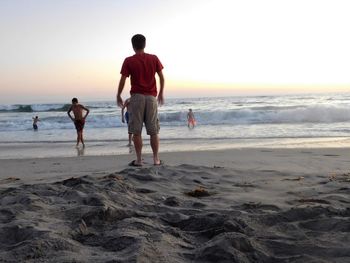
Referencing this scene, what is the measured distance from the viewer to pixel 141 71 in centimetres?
574

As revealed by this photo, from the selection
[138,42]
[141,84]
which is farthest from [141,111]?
[138,42]

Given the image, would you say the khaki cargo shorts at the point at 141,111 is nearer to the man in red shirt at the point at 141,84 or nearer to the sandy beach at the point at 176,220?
the man in red shirt at the point at 141,84

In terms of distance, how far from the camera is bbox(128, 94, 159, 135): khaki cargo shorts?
19.0 feet

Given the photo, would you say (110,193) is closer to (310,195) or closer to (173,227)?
(173,227)

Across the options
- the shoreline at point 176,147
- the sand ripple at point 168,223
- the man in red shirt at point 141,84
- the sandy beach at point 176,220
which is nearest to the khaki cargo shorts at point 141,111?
the man in red shirt at point 141,84

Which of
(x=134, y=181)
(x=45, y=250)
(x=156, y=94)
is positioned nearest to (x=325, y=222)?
(x=45, y=250)

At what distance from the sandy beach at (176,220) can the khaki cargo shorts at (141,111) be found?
47.9 inches

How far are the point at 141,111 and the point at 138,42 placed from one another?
3.11ft

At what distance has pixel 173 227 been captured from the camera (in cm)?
279

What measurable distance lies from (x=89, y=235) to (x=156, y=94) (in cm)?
359

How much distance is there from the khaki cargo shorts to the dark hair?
0.66m

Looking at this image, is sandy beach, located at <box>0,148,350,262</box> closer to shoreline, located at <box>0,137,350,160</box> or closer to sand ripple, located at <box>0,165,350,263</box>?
sand ripple, located at <box>0,165,350,263</box>

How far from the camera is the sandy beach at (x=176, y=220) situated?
7.35 ft

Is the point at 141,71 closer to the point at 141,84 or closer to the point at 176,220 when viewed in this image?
the point at 141,84
